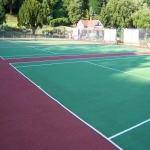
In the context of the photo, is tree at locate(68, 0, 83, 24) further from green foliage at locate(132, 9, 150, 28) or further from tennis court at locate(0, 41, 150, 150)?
tennis court at locate(0, 41, 150, 150)

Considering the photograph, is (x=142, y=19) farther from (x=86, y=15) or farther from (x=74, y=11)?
(x=86, y=15)

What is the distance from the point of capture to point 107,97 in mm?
8641

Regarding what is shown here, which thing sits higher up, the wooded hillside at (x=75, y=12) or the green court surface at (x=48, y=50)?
the wooded hillside at (x=75, y=12)

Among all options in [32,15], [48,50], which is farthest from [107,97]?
[32,15]

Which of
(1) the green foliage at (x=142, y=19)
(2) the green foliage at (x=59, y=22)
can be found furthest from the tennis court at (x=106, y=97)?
(2) the green foliage at (x=59, y=22)

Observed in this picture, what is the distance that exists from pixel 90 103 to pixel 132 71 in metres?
6.99

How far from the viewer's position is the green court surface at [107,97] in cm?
573

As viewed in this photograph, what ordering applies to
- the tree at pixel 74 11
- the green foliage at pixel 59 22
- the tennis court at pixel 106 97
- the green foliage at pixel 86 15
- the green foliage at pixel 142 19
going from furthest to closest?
the green foliage at pixel 86 15 → the tree at pixel 74 11 → the green foliage at pixel 59 22 → the green foliage at pixel 142 19 → the tennis court at pixel 106 97

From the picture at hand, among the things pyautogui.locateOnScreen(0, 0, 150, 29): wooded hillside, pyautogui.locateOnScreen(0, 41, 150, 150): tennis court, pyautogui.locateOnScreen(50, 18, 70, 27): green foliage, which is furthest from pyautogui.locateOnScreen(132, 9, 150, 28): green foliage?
pyautogui.locateOnScreen(0, 41, 150, 150): tennis court

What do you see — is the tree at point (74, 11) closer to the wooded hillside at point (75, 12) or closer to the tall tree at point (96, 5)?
the wooded hillside at point (75, 12)

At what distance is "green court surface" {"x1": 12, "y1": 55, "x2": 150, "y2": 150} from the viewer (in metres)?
5.73

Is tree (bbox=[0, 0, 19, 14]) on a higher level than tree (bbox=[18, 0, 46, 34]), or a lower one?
higher

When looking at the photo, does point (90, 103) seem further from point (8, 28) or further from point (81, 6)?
point (81, 6)

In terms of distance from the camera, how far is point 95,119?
255 inches
